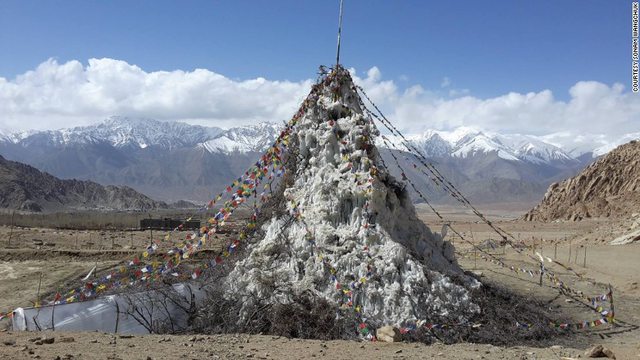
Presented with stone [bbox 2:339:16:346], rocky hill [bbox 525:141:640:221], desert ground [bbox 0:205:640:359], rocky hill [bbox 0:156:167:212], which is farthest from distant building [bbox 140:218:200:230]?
rocky hill [bbox 0:156:167:212]

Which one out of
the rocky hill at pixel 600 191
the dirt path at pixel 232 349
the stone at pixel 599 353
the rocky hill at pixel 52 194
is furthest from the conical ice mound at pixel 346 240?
the rocky hill at pixel 52 194

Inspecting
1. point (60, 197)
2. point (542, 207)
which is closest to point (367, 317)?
point (542, 207)

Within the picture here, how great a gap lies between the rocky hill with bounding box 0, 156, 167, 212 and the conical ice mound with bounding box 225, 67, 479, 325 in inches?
2894

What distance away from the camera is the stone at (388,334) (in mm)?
8289

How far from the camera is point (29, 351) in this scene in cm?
646

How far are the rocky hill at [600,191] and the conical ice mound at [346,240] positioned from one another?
42445 mm

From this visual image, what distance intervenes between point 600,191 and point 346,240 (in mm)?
52285

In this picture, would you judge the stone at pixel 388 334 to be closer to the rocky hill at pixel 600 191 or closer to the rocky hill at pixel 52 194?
the rocky hill at pixel 600 191

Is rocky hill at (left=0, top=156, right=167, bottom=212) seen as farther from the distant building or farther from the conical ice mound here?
the conical ice mound

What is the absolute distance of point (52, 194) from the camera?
9094 cm

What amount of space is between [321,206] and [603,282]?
10390mm

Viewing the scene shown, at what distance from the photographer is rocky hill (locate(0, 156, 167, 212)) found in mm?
76062

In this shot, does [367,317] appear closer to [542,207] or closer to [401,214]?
[401,214]

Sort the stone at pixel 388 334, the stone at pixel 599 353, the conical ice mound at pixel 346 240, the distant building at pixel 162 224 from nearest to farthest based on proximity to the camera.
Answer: the stone at pixel 599 353, the stone at pixel 388 334, the conical ice mound at pixel 346 240, the distant building at pixel 162 224
